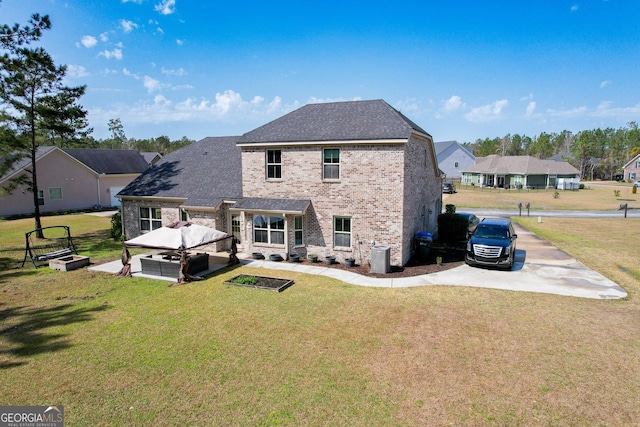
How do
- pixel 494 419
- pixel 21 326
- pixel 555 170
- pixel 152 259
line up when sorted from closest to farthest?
pixel 494 419, pixel 21 326, pixel 152 259, pixel 555 170

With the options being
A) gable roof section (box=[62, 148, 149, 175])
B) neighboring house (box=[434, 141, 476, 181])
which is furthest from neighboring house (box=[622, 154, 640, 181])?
gable roof section (box=[62, 148, 149, 175])

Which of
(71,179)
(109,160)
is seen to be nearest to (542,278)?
(71,179)

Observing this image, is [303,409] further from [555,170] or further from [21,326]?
[555,170]

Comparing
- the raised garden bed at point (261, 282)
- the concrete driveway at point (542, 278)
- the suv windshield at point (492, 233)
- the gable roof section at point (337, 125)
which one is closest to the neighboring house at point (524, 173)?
the concrete driveway at point (542, 278)

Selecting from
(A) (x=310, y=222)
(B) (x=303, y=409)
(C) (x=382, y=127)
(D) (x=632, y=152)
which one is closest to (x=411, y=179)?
(C) (x=382, y=127)

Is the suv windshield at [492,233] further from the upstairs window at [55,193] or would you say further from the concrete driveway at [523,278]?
the upstairs window at [55,193]

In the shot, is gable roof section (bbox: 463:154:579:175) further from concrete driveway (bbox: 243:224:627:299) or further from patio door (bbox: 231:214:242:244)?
patio door (bbox: 231:214:242:244)
